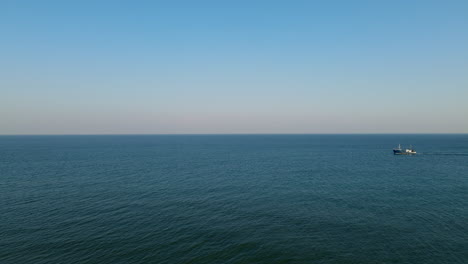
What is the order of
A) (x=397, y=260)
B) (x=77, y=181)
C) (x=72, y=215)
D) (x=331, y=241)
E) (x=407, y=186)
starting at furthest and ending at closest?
(x=77, y=181)
(x=407, y=186)
(x=72, y=215)
(x=331, y=241)
(x=397, y=260)

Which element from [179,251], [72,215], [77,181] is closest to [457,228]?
[179,251]

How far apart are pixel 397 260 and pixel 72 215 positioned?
2153 inches

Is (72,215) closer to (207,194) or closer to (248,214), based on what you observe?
(207,194)

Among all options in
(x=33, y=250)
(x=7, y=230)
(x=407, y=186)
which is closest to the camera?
(x=33, y=250)

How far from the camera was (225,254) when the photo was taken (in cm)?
3375

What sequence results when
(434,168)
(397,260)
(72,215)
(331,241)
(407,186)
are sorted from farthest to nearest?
(434,168), (407,186), (72,215), (331,241), (397,260)

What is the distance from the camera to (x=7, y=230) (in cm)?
4056

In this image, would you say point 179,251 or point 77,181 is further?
point 77,181

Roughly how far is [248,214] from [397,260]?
24.8 m

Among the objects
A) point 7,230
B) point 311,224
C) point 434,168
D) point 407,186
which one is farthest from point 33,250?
point 434,168

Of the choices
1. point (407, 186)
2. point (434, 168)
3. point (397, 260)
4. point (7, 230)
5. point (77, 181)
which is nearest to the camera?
point (397, 260)

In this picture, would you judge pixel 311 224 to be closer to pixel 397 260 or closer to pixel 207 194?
pixel 397 260

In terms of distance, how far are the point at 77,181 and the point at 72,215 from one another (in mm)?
33916

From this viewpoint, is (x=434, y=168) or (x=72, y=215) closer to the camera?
(x=72, y=215)
